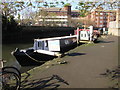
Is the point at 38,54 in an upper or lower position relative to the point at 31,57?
upper

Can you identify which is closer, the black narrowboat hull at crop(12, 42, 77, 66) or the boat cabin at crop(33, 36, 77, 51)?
the black narrowboat hull at crop(12, 42, 77, 66)

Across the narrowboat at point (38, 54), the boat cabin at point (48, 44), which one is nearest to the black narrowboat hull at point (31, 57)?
the narrowboat at point (38, 54)

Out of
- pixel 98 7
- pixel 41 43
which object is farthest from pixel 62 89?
pixel 41 43

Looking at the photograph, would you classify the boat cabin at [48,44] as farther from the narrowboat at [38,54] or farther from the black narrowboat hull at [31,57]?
the black narrowboat hull at [31,57]

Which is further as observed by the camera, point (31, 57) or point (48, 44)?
point (48, 44)

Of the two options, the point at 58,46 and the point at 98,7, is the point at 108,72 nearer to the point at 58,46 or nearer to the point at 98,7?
the point at 98,7

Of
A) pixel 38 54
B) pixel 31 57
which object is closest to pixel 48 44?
pixel 38 54

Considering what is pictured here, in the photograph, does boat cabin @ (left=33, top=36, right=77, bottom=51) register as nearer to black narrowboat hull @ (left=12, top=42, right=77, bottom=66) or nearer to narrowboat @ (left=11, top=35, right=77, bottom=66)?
narrowboat @ (left=11, top=35, right=77, bottom=66)

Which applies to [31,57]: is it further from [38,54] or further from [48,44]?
[48,44]

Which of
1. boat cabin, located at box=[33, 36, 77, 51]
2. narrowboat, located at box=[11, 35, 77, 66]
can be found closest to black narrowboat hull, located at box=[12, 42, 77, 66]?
narrowboat, located at box=[11, 35, 77, 66]

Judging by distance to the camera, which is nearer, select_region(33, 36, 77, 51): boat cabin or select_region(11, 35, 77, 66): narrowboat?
select_region(11, 35, 77, 66): narrowboat

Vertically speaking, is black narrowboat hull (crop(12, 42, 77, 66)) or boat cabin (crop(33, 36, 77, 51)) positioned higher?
boat cabin (crop(33, 36, 77, 51))

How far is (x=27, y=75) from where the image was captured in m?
7.33

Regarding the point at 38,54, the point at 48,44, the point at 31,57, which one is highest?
the point at 48,44
